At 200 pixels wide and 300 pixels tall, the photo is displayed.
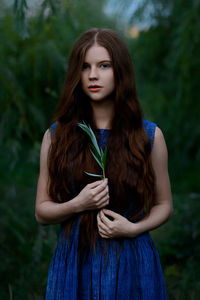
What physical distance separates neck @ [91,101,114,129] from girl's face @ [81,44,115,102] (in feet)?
0.26

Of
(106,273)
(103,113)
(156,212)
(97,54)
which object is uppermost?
(97,54)

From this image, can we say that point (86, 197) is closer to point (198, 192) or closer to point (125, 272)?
point (125, 272)

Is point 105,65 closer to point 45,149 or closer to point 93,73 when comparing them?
point 93,73

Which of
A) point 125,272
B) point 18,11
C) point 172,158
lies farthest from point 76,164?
point 172,158

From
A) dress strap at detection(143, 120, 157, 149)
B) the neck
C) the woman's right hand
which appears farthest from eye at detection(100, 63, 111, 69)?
the woman's right hand

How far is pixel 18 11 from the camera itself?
2035mm

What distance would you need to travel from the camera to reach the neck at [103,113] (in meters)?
1.74

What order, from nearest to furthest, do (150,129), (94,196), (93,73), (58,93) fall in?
1. (94,196)
2. (93,73)
3. (150,129)
4. (58,93)

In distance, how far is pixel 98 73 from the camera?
161 cm

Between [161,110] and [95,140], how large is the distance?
7.45ft

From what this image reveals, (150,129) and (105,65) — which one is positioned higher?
(105,65)

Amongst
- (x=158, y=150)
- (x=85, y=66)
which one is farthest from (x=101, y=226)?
(x=85, y=66)

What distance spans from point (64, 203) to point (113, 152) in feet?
0.96

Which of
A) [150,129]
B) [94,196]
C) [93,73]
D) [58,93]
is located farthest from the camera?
[58,93]
